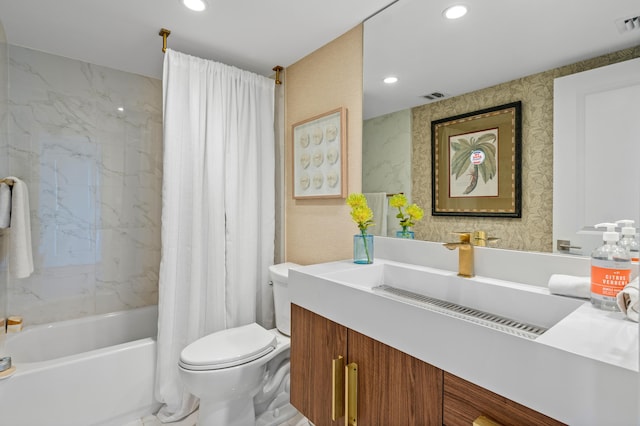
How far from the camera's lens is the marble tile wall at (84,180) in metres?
2.19

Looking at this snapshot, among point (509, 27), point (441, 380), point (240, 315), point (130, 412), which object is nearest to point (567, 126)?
point (509, 27)

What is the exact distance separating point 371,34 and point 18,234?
236 cm

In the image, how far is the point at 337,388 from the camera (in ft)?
3.78

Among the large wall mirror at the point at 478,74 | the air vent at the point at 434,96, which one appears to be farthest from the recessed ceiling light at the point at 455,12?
the air vent at the point at 434,96

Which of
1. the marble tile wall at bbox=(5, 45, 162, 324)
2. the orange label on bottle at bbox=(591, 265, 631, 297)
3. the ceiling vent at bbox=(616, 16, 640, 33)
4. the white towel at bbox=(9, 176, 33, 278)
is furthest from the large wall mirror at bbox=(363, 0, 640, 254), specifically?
the white towel at bbox=(9, 176, 33, 278)

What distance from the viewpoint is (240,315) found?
7.18ft

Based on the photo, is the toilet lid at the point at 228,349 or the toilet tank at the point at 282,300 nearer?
the toilet lid at the point at 228,349

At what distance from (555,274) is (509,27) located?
950mm

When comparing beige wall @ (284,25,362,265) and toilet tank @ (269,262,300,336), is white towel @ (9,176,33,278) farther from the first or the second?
beige wall @ (284,25,362,265)

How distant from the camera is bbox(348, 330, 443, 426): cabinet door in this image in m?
0.88

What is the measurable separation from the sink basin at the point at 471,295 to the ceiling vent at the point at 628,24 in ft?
2.84

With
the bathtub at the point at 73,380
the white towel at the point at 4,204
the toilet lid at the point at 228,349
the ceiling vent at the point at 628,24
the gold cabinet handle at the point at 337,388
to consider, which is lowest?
the bathtub at the point at 73,380

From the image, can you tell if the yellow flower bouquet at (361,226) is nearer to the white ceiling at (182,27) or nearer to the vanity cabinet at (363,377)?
the vanity cabinet at (363,377)

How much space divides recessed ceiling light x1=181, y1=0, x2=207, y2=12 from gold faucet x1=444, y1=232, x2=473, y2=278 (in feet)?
5.48
